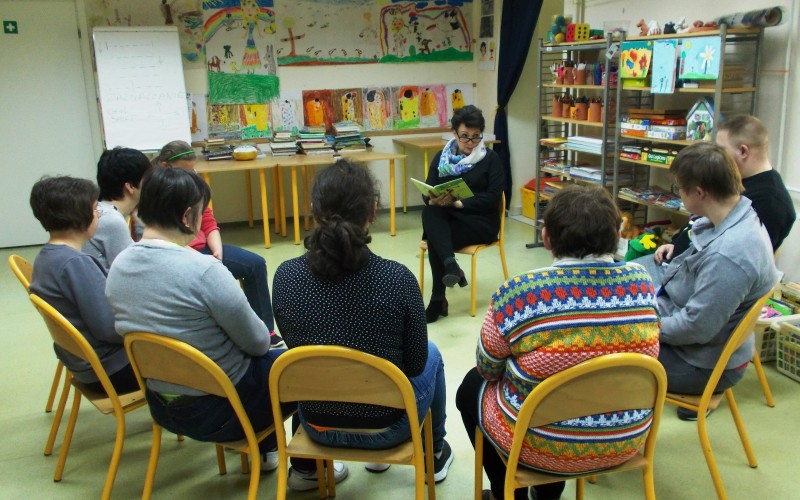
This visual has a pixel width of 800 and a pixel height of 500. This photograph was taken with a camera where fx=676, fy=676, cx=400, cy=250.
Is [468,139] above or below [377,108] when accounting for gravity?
below

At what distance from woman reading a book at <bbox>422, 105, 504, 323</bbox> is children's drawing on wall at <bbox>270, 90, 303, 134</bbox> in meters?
2.59

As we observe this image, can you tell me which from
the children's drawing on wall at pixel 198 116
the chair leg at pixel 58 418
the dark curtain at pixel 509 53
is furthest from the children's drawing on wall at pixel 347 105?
the chair leg at pixel 58 418

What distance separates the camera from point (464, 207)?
12.1 ft

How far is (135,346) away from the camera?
1.72 metres

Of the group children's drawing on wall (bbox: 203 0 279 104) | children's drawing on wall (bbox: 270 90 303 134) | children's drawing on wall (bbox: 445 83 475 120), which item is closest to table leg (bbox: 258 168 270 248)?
children's drawing on wall (bbox: 270 90 303 134)

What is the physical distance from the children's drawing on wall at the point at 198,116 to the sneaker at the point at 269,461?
13.1ft

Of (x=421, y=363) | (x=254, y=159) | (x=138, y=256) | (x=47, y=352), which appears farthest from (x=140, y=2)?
(x=421, y=363)

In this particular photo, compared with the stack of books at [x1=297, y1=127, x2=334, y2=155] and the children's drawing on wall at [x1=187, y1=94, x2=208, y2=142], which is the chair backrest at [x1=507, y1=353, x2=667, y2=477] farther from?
the children's drawing on wall at [x1=187, y1=94, x2=208, y2=142]

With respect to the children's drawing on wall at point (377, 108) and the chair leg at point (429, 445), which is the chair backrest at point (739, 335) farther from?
the children's drawing on wall at point (377, 108)

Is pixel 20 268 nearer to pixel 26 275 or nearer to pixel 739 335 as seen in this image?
pixel 26 275

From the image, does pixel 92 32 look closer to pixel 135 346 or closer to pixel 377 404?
pixel 135 346

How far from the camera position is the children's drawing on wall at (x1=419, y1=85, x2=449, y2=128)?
20.7ft

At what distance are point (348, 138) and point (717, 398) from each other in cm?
432

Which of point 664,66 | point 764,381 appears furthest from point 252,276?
point 664,66
